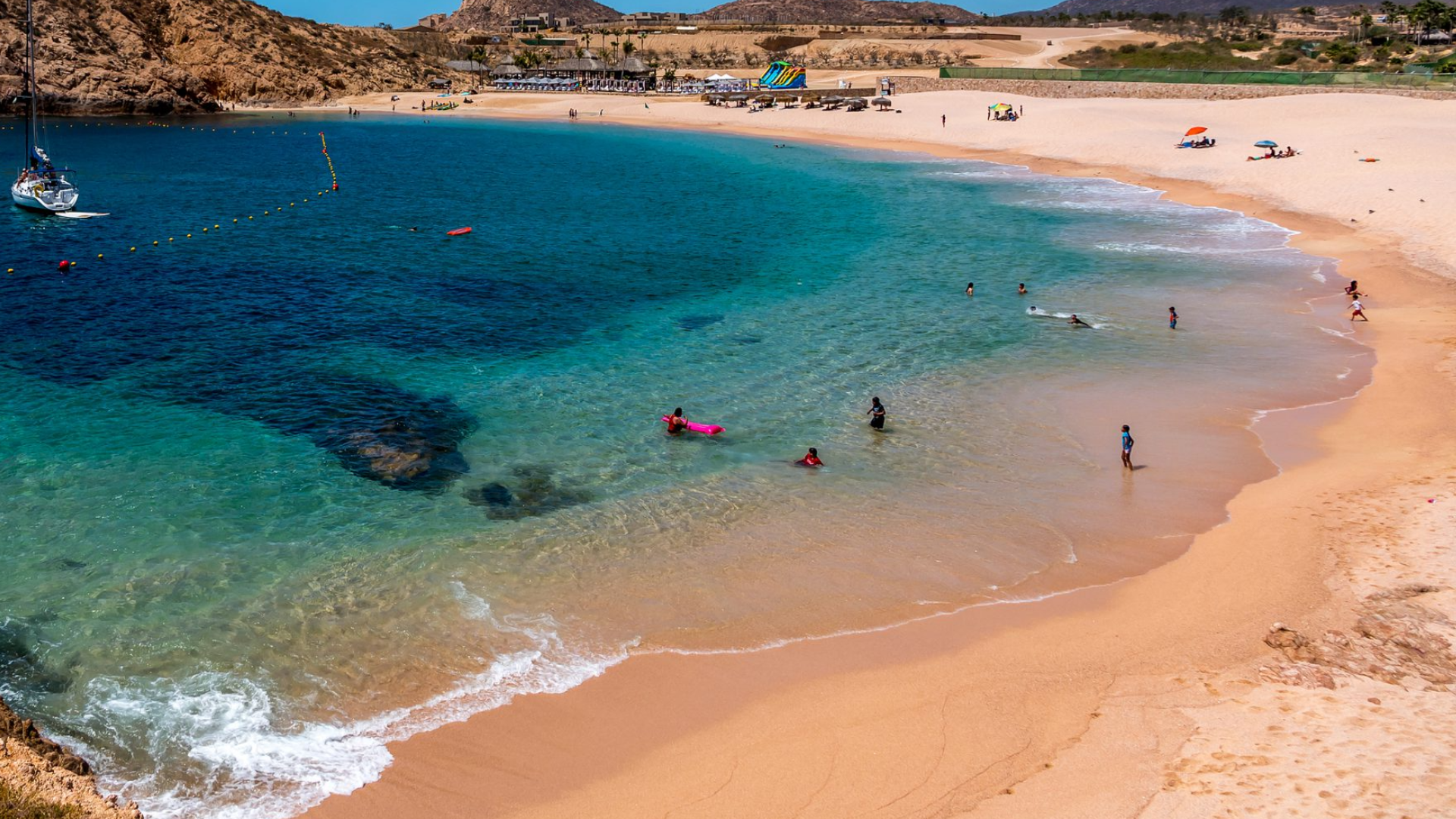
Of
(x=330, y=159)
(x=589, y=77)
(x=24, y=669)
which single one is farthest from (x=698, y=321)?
(x=589, y=77)

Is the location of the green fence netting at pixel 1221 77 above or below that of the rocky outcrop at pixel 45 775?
above

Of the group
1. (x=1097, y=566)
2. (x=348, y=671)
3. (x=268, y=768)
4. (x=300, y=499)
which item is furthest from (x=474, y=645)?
(x=1097, y=566)

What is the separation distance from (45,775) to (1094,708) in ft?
44.5

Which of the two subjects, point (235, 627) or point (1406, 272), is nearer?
point (235, 627)

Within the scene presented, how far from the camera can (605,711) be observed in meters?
14.4

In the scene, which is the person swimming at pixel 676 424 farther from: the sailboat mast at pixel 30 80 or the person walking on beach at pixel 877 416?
the sailboat mast at pixel 30 80

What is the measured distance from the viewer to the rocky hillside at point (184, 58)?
376 feet

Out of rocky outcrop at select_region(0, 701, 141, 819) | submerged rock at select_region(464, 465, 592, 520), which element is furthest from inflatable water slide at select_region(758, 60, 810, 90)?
rocky outcrop at select_region(0, 701, 141, 819)

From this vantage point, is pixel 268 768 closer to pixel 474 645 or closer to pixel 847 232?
pixel 474 645

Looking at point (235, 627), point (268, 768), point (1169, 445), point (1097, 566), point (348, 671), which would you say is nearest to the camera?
point (268, 768)

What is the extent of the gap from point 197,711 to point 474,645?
407 centimetres

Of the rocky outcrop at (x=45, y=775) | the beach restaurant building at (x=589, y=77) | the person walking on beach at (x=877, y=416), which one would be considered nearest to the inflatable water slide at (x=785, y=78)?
the beach restaurant building at (x=589, y=77)

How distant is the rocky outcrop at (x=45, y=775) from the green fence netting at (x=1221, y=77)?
92.5m

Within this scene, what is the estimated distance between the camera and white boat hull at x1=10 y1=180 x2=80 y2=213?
174ft
